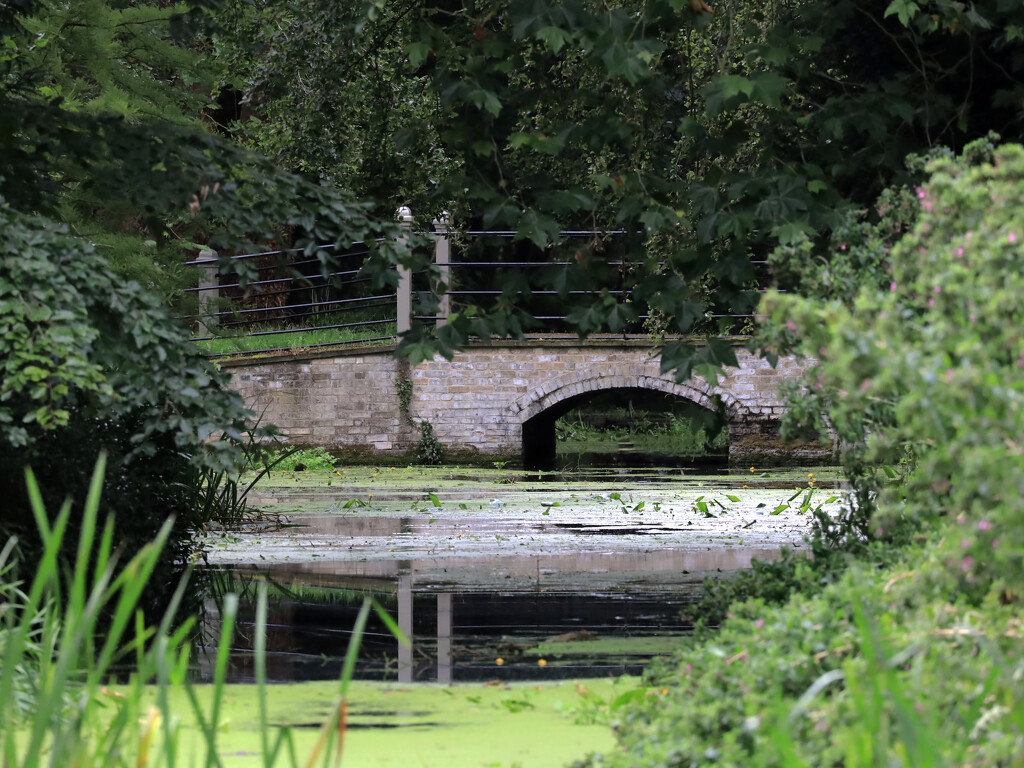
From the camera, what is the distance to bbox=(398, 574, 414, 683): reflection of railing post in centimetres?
425

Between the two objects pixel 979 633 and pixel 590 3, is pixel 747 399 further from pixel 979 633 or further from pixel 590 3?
pixel 979 633

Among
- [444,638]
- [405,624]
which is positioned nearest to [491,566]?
[405,624]

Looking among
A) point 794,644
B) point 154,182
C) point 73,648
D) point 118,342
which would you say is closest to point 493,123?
point 154,182

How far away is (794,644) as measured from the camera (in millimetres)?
2955

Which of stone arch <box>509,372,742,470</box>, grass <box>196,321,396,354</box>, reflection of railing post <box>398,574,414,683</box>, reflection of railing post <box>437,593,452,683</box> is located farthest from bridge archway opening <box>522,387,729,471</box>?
reflection of railing post <box>437,593,452,683</box>

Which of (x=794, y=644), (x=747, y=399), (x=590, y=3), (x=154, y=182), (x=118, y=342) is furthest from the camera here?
(x=747, y=399)

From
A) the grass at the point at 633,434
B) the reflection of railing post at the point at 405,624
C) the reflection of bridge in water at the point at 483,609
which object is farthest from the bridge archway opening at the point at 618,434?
the reflection of railing post at the point at 405,624

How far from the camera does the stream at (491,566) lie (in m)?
4.57

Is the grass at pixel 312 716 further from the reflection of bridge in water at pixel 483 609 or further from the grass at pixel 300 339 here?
the grass at pixel 300 339

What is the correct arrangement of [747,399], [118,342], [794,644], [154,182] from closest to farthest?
[794,644] < [118,342] < [154,182] < [747,399]

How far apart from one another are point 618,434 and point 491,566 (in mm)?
17322

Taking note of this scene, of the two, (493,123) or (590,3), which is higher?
(590,3)

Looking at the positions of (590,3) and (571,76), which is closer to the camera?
(590,3)

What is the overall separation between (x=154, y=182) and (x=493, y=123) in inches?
52.1
